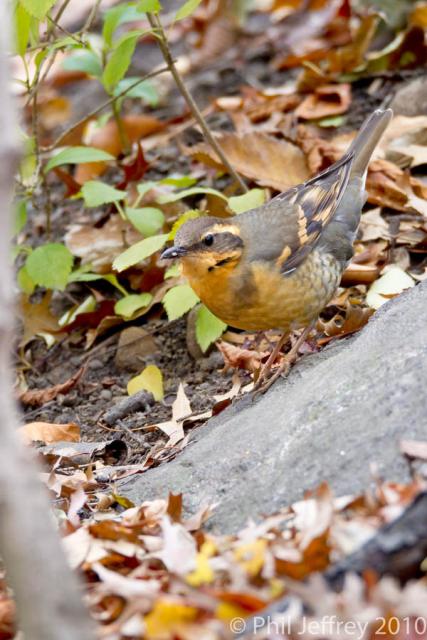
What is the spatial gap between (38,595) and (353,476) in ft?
5.05

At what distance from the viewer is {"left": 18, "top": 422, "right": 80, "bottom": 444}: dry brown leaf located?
18.7ft

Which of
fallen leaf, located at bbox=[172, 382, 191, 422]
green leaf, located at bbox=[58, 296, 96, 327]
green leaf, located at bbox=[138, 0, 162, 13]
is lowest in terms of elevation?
fallen leaf, located at bbox=[172, 382, 191, 422]

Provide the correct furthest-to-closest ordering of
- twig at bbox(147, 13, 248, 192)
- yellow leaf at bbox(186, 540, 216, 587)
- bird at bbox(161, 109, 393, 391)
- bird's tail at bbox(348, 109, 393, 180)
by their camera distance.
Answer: twig at bbox(147, 13, 248, 192) → bird's tail at bbox(348, 109, 393, 180) → bird at bbox(161, 109, 393, 391) → yellow leaf at bbox(186, 540, 216, 587)

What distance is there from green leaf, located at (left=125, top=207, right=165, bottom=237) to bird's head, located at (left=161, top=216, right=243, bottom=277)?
1321mm

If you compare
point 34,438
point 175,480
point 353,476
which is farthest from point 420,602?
point 34,438

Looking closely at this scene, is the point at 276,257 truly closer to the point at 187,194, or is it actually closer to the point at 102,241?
the point at 187,194

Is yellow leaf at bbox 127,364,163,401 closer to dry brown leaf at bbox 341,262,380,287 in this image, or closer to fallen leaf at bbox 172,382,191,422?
fallen leaf at bbox 172,382,191,422

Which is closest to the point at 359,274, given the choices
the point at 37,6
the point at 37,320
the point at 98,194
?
the point at 98,194

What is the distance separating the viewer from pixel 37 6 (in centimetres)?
523

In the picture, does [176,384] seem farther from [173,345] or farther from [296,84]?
[296,84]

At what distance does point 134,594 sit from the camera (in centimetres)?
321

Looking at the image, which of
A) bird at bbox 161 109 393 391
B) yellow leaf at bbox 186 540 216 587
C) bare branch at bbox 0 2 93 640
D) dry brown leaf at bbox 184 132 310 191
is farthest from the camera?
dry brown leaf at bbox 184 132 310 191

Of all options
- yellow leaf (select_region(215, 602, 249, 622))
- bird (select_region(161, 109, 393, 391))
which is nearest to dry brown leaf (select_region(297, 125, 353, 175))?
bird (select_region(161, 109, 393, 391))

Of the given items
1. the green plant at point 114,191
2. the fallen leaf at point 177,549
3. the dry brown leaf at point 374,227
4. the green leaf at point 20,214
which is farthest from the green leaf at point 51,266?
the fallen leaf at point 177,549
